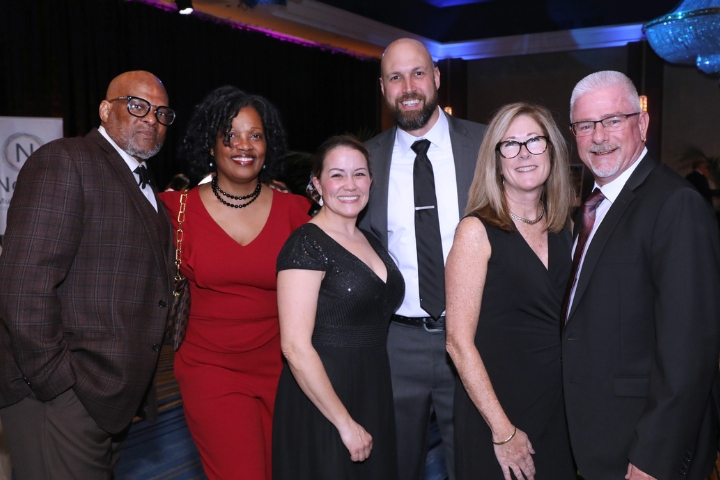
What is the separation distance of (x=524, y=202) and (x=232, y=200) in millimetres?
1203

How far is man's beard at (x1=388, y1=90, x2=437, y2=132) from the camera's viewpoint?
269cm

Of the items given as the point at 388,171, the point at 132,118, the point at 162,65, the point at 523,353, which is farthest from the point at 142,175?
Answer: the point at 162,65

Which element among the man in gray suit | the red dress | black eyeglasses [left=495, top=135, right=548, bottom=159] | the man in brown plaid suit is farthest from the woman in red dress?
black eyeglasses [left=495, top=135, right=548, bottom=159]

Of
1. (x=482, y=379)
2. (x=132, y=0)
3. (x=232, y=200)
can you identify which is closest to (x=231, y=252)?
(x=232, y=200)

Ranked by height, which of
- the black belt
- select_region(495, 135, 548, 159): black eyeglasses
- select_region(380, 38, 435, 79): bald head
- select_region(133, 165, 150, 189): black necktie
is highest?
select_region(380, 38, 435, 79): bald head

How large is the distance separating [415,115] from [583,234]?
3.19 feet

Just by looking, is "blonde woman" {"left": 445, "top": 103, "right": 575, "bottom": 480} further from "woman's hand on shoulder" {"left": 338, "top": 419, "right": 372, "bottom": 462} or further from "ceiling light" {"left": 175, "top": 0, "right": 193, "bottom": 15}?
"ceiling light" {"left": 175, "top": 0, "right": 193, "bottom": 15}

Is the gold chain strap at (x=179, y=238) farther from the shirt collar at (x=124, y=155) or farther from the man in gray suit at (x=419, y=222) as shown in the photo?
the man in gray suit at (x=419, y=222)

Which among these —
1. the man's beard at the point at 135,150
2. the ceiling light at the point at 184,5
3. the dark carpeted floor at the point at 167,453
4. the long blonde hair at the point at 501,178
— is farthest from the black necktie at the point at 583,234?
the ceiling light at the point at 184,5

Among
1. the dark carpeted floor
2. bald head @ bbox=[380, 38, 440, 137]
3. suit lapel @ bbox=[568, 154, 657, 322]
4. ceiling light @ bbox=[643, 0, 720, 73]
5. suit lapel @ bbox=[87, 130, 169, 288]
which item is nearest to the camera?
suit lapel @ bbox=[568, 154, 657, 322]

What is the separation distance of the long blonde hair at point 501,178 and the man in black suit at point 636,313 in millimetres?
99

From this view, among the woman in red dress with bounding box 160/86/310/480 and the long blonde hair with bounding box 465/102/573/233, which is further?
the woman in red dress with bounding box 160/86/310/480

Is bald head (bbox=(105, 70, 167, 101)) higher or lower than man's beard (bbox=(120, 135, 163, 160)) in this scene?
higher

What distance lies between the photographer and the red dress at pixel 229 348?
2418 mm
